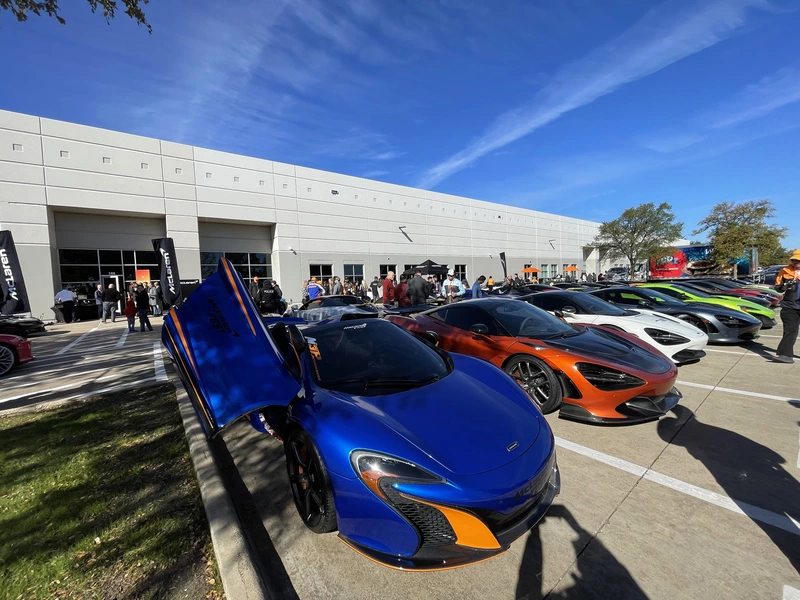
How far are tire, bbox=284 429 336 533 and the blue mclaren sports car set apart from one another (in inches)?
0.4

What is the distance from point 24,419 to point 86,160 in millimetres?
18379

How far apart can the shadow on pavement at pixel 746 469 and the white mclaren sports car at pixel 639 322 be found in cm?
186

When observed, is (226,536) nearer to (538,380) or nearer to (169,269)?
(538,380)

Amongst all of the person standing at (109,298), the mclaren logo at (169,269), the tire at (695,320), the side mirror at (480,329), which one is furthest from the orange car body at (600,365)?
the person standing at (109,298)

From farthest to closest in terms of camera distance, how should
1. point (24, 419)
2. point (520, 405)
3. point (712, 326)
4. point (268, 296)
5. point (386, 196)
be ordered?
1. point (386, 196)
2. point (268, 296)
3. point (712, 326)
4. point (24, 419)
5. point (520, 405)

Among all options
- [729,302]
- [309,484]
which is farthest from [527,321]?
[729,302]

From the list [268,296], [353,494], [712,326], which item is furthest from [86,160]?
[712,326]

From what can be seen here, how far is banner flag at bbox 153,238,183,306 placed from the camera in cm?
1550

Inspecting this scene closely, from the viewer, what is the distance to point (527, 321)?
185 inches

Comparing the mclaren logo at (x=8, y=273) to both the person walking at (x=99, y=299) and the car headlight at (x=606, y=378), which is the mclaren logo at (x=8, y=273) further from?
the car headlight at (x=606, y=378)

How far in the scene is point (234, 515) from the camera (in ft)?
7.72

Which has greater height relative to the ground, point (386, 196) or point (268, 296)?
point (386, 196)

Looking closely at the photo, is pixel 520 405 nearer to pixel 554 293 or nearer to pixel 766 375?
pixel 554 293

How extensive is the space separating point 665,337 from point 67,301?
2260 centimetres
